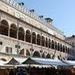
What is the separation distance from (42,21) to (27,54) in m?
12.3

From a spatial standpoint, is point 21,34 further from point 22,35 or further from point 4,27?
point 4,27

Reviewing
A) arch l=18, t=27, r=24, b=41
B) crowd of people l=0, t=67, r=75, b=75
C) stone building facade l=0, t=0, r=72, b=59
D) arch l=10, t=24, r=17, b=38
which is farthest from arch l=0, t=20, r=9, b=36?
crowd of people l=0, t=67, r=75, b=75

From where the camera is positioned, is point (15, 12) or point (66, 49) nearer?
point (15, 12)

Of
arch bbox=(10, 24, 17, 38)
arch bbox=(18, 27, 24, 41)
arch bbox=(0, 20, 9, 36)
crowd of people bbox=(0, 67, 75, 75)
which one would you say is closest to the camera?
crowd of people bbox=(0, 67, 75, 75)

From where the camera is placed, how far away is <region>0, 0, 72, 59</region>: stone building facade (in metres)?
30.7

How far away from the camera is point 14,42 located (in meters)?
32.4

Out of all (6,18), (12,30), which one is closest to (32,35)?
(12,30)

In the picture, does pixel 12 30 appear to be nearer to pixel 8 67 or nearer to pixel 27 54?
pixel 27 54

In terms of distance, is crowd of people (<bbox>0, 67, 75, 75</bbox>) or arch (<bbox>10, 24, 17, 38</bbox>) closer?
crowd of people (<bbox>0, 67, 75, 75</bbox>)

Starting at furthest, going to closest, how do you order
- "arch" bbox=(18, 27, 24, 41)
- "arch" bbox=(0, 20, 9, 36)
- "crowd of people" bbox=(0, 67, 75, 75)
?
"arch" bbox=(18, 27, 24, 41) → "arch" bbox=(0, 20, 9, 36) → "crowd of people" bbox=(0, 67, 75, 75)

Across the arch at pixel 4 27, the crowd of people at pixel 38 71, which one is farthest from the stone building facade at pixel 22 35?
the crowd of people at pixel 38 71

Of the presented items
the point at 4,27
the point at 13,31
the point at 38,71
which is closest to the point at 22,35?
the point at 13,31

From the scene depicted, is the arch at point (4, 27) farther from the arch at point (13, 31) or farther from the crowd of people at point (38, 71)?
the crowd of people at point (38, 71)

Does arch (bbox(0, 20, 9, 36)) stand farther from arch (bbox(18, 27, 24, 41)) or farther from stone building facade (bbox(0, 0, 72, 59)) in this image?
arch (bbox(18, 27, 24, 41))
